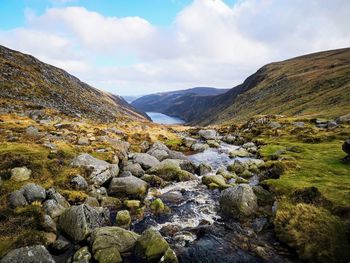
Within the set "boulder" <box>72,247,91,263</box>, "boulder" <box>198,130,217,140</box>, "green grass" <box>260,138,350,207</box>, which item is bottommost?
"boulder" <box>72,247,91,263</box>

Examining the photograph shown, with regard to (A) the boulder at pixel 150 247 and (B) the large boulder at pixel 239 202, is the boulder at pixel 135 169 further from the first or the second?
(A) the boulder at pixel 150 247

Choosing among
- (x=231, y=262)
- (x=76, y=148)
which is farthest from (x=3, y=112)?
(x=231, y=262)

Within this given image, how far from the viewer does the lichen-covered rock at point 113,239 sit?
17781 mm

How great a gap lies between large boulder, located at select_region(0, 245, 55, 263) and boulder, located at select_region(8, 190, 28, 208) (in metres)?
6.38

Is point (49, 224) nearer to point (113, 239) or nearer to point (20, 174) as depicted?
point (113, 239)

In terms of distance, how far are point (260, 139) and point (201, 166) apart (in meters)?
26.1

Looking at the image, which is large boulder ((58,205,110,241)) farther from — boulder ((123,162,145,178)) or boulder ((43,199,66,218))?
boulder ((123,162,145,178))

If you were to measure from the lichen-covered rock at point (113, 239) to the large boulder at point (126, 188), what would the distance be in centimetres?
878

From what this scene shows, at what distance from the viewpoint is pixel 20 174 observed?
2631 cm

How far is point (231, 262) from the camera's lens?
17562 millimetres

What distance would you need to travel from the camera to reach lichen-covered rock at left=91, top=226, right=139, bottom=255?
17.8m

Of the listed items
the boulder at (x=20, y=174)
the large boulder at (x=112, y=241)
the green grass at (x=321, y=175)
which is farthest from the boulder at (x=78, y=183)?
the green grass at (x=321, y=175)

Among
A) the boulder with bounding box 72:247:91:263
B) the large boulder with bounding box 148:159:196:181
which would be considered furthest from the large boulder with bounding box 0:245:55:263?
the large boulder with bounding box 148:159:196:181

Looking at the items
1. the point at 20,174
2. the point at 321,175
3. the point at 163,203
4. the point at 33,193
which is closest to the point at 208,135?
the point at 321,175
